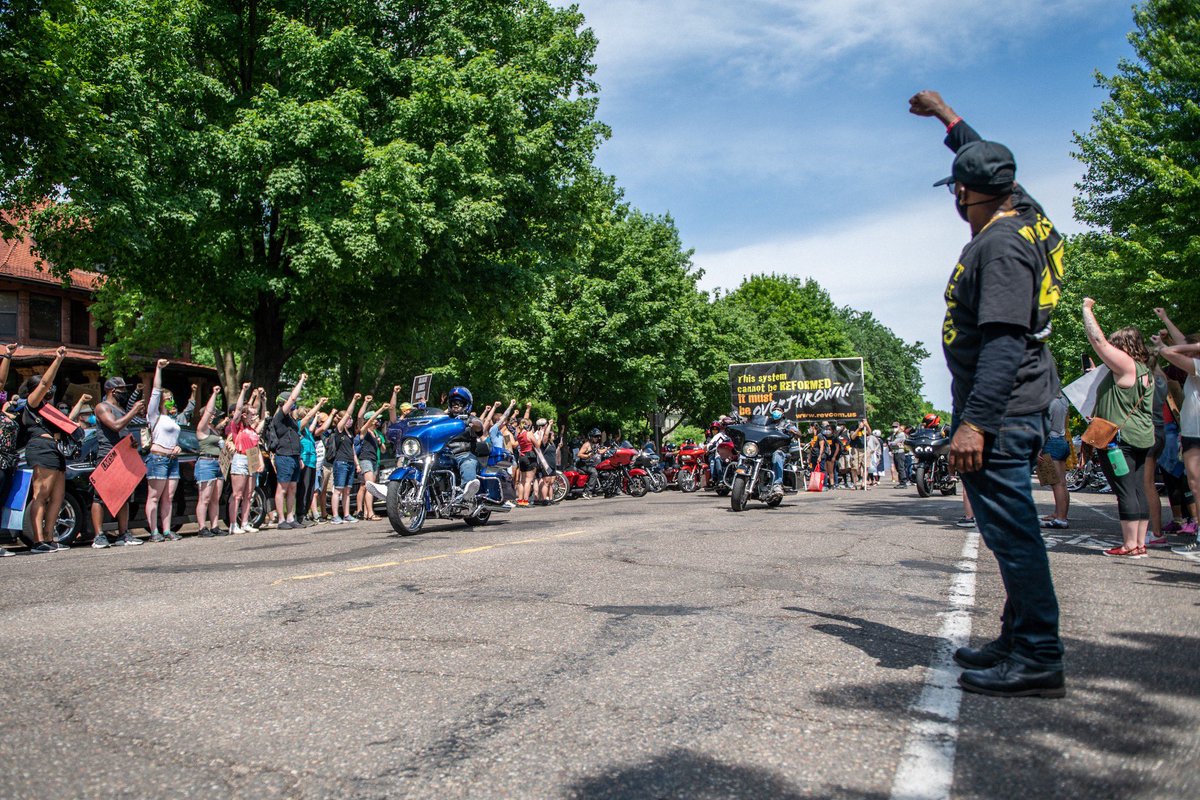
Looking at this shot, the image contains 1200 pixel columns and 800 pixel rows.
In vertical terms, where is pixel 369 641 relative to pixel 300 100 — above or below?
below

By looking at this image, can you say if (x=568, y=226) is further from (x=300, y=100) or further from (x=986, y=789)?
(x=986, y=789)

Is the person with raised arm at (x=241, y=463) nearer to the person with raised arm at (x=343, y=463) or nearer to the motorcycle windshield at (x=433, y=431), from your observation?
the person with raised arm at (x=343, y=463)

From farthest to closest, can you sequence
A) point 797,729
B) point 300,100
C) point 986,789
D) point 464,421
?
1. point 300,100
2. point 464,421
3. point 797,729
4. point 986,789

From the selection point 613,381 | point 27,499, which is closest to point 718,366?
point 613,381

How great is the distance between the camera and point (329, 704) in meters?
3.44

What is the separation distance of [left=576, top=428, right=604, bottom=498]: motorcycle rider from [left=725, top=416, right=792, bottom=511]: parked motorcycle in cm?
872

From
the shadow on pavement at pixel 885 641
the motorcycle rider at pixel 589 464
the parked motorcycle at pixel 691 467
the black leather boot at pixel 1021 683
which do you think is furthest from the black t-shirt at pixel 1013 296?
the parked motorcycle at pixel 691 467

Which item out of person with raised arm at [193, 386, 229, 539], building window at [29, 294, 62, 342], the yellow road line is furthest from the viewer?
building window at [29, 294, 62, 342]

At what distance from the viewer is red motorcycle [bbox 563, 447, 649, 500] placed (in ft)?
79.6

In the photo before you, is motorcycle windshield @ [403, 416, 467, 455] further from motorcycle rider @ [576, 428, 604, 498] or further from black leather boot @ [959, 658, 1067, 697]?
motorcycle rider @ [576, 428, 604, 498]

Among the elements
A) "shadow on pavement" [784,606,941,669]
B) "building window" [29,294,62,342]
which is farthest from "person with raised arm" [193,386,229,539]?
"building window" [29,294,62,342]

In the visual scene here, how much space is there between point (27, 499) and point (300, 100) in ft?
35.2

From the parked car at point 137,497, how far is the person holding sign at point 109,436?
0.12 meters

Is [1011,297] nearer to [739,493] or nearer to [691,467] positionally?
[739,493]
